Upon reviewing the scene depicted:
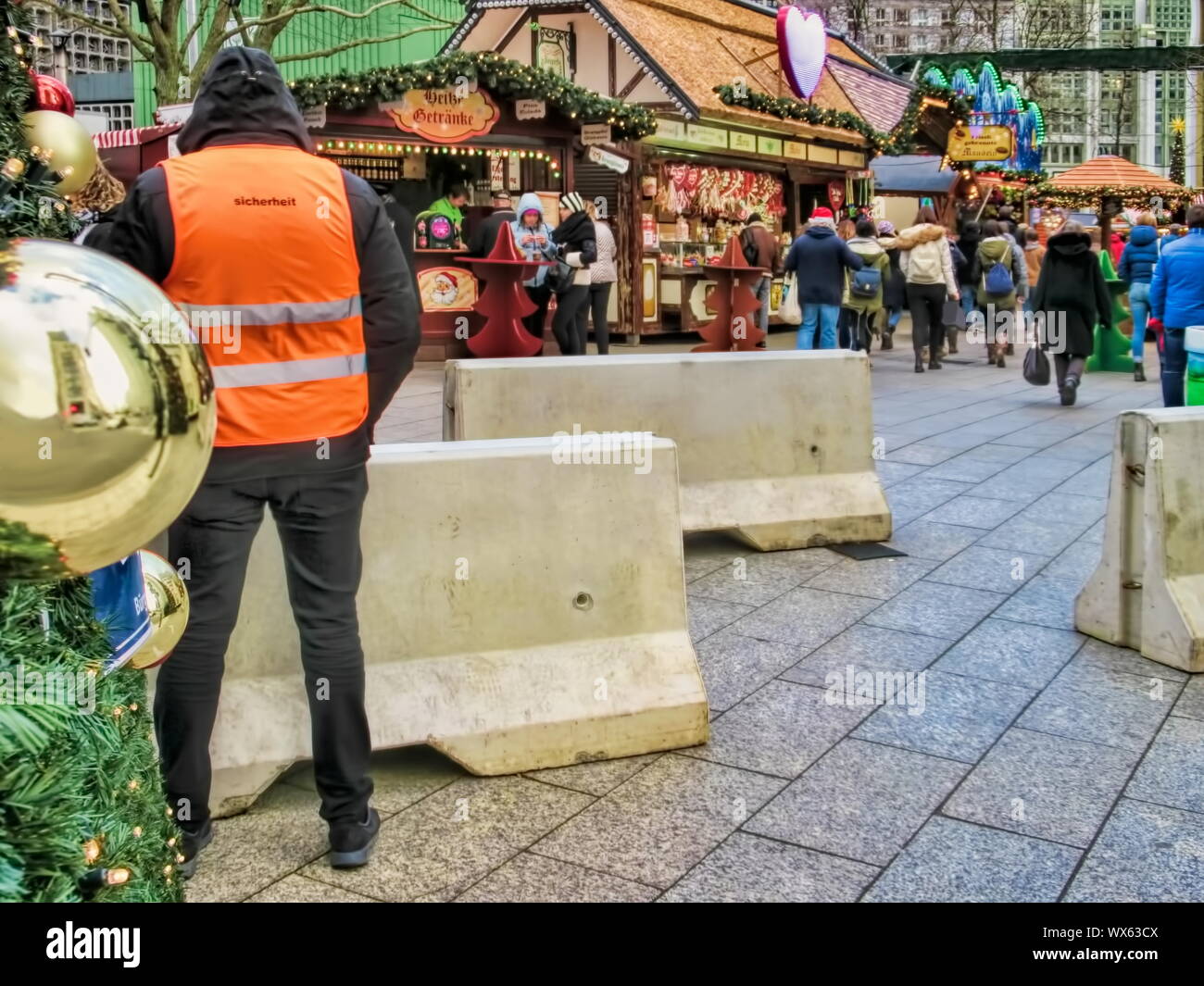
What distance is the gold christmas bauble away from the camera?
252cm

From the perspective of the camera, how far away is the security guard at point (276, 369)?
3264 millimetres

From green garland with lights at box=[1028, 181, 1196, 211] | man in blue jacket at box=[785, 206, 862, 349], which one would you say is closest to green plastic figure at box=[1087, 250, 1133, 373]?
man in blue jacket at box=[785, 206, 862, 349]

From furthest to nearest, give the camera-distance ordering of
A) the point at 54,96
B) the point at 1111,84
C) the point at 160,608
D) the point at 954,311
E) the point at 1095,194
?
1. the point at 1111,84
2. the point at 1095,194
3. the point at 954,311
4. the point at 54,96
5. the point at 160,608

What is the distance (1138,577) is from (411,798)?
3.15 meters

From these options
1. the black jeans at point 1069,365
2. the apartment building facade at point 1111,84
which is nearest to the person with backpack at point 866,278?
the black jeans at point 1069,365

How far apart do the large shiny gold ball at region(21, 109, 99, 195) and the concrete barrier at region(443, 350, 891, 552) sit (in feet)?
12.2

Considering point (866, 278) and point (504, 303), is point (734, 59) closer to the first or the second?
point (866, 278)

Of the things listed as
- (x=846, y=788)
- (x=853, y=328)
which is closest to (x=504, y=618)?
(x=846, y=788)

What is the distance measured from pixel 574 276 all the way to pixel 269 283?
11750 millimetres

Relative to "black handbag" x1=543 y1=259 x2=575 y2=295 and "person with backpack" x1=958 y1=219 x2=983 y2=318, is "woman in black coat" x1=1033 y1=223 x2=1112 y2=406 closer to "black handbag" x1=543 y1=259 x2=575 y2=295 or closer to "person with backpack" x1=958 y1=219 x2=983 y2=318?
"black handbag" x1=543 y1=259 x2=575 y2=295

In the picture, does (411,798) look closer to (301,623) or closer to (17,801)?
(301,623)

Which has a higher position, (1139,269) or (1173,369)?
(1139,269)

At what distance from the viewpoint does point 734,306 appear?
1530 cm
